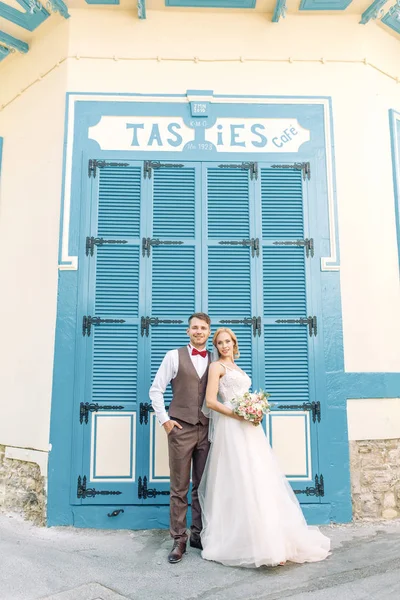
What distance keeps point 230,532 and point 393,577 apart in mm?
1172

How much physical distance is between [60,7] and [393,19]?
140 inches

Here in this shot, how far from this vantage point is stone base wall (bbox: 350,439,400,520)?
488 centimetres

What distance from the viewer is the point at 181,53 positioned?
549 cm

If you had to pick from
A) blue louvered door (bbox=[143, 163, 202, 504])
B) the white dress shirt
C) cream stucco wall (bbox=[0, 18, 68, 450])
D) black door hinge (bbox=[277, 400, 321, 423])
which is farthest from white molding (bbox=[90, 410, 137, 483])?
black door hinge (bbox=[277, 400, 321, 423])

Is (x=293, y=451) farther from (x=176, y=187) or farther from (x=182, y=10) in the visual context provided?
(x=182, y=10)

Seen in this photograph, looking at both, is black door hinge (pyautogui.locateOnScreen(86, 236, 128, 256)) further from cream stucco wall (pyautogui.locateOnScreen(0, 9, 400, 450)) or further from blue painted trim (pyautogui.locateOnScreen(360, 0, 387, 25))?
blue painted trim (pyautogui.locateOnScreen(360, 0, 387, 25))

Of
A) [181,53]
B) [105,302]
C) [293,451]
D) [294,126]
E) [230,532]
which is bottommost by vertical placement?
[230,532]

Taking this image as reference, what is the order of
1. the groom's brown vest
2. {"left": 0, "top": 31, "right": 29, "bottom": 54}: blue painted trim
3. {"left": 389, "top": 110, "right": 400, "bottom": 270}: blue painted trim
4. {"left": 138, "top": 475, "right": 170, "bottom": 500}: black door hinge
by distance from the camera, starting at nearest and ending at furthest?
the groom's brown vest, {"left": 138, "top": 475, "right": 170, "bottom": 500}: black door hinge, {"left": 389, "top": 110, "right": 400, "bottom": 270}: blue painted trim, {"left": 0, "top": 31, "right": 29, "bottom": 54}: blue painted trim

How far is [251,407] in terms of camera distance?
4031mm

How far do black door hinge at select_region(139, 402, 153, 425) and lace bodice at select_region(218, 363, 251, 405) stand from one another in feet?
2.96

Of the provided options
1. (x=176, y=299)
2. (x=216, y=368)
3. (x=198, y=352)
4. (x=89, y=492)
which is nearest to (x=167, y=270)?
(x=176, y=299)

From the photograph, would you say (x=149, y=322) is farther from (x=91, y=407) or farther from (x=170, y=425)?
(x=170, y=425)

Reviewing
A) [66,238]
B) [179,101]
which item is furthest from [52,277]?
[179,101]

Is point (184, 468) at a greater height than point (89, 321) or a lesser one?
lesser
